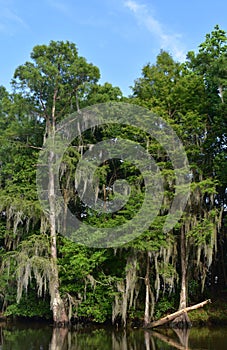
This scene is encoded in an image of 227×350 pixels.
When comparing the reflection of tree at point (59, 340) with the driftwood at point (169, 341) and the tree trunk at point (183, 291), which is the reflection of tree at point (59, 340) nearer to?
the driftwood at point (169, 341)

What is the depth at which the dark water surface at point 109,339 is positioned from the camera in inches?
347

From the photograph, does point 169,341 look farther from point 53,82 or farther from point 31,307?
point 53,82

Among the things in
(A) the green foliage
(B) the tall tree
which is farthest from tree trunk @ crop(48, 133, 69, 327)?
(A) the green foliage

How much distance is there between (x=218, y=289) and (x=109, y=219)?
5.55 m

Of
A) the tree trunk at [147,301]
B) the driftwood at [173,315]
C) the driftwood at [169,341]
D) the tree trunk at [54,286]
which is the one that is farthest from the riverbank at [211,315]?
the tree trunk at [54,286]

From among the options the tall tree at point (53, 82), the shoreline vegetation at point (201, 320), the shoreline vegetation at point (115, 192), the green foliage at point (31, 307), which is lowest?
the shoreline vegetation at point (201, 320)

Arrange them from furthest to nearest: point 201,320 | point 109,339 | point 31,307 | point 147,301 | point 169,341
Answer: point 31,307, point 201,320, point 147,301, point 109,339, point 169,341

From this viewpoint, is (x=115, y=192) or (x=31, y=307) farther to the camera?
(x=31, y=307)

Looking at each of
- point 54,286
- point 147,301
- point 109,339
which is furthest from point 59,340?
point 147,301

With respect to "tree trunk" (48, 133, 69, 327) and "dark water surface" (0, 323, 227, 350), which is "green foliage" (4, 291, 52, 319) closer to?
"tree trunk" (48, 133, 69, 327)

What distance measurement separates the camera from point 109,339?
10.3m

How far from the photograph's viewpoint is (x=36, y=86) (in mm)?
15031

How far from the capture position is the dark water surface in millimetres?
8820

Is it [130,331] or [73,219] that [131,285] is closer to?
[130,331]
